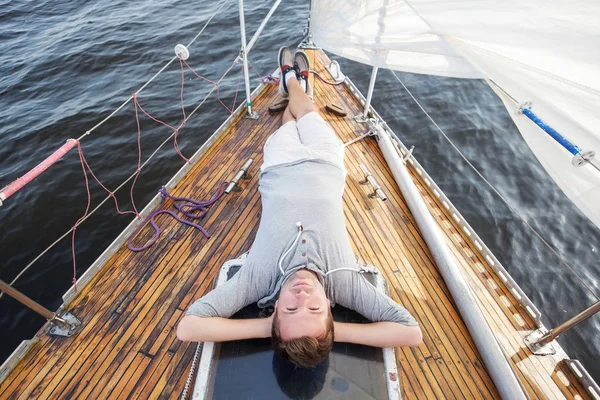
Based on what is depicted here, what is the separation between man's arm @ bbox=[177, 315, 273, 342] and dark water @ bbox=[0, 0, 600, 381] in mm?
3112

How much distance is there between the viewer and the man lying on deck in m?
1.96

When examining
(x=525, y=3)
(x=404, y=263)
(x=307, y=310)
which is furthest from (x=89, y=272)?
(x=525, y=3)

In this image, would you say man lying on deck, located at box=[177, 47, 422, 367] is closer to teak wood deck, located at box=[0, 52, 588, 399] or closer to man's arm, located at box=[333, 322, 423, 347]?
man's arm, located at box=[333, 322, 423, 347]

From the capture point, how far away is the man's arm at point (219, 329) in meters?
2.07

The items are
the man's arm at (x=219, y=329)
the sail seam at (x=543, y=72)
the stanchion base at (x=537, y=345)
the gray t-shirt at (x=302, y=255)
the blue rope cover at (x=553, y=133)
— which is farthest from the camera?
the stanchion base at (x=537, y=345)

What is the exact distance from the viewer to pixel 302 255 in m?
2.37

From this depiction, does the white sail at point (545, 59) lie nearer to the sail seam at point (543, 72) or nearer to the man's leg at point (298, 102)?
the sail seam at point (543, 72)

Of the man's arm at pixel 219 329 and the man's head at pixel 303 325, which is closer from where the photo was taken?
the man's head at pixel 303 325

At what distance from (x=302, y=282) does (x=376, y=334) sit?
61cm

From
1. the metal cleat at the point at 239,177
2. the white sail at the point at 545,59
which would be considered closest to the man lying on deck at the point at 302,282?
the metal cleat at the point at 239,177

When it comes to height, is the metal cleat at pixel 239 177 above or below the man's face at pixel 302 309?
above

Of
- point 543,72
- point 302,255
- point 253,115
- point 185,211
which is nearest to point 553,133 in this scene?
point 543,72

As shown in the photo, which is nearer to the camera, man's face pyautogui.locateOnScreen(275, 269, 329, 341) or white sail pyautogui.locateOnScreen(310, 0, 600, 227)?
white sail pyautogui.locateOnScreen(310, 0, 600, 227)

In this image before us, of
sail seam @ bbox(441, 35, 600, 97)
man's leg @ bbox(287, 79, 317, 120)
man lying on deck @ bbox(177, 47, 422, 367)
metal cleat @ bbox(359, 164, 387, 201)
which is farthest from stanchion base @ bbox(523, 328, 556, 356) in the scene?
man's leg @ bbox(287, 79, 317, 120)
